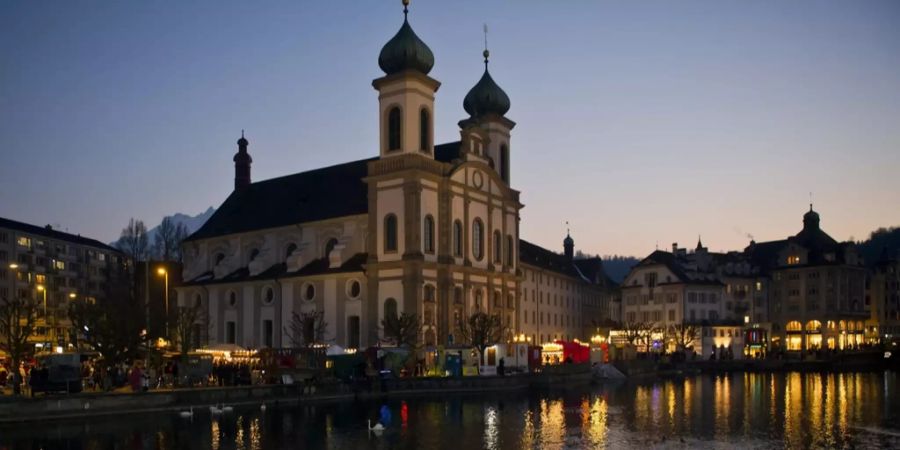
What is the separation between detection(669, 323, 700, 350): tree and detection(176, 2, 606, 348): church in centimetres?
3356

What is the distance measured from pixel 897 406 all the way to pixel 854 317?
89525mm

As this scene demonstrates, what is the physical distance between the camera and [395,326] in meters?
71.5

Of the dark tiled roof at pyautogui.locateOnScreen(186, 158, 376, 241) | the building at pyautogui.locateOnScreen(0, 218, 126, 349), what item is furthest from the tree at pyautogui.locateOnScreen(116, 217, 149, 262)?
the dark tiled roof at pyautogui.locateOnScreen(186, 158, 376, 241)

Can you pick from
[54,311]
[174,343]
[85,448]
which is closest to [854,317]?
[174,343]

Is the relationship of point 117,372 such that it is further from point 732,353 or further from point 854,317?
point 854,317

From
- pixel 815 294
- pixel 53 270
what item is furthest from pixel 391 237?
pixel 815 294

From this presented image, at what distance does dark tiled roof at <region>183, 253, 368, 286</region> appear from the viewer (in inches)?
3184

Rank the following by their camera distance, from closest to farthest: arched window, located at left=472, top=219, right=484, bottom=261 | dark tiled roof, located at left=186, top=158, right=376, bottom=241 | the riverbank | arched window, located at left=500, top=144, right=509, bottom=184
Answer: the riverbank, arched window, located at left=472, top=219, right=484, bottom=261, dark tiled roof, located at left=186, top=158, right=376, bottom=241, arched window, located at left=500, top=144, right=509, bottom=184

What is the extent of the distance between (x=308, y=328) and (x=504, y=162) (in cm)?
2496

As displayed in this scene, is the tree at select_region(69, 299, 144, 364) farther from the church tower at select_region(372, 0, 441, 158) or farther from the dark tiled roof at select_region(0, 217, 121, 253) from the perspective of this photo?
the dark tiled roof at select_region(0, 217, 121, 253)

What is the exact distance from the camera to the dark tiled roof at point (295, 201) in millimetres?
86938

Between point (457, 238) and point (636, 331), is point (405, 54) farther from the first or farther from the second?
point (636, 331)

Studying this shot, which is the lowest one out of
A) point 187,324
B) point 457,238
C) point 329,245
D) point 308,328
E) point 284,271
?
point 308,328

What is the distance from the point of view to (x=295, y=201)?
93375 mm
